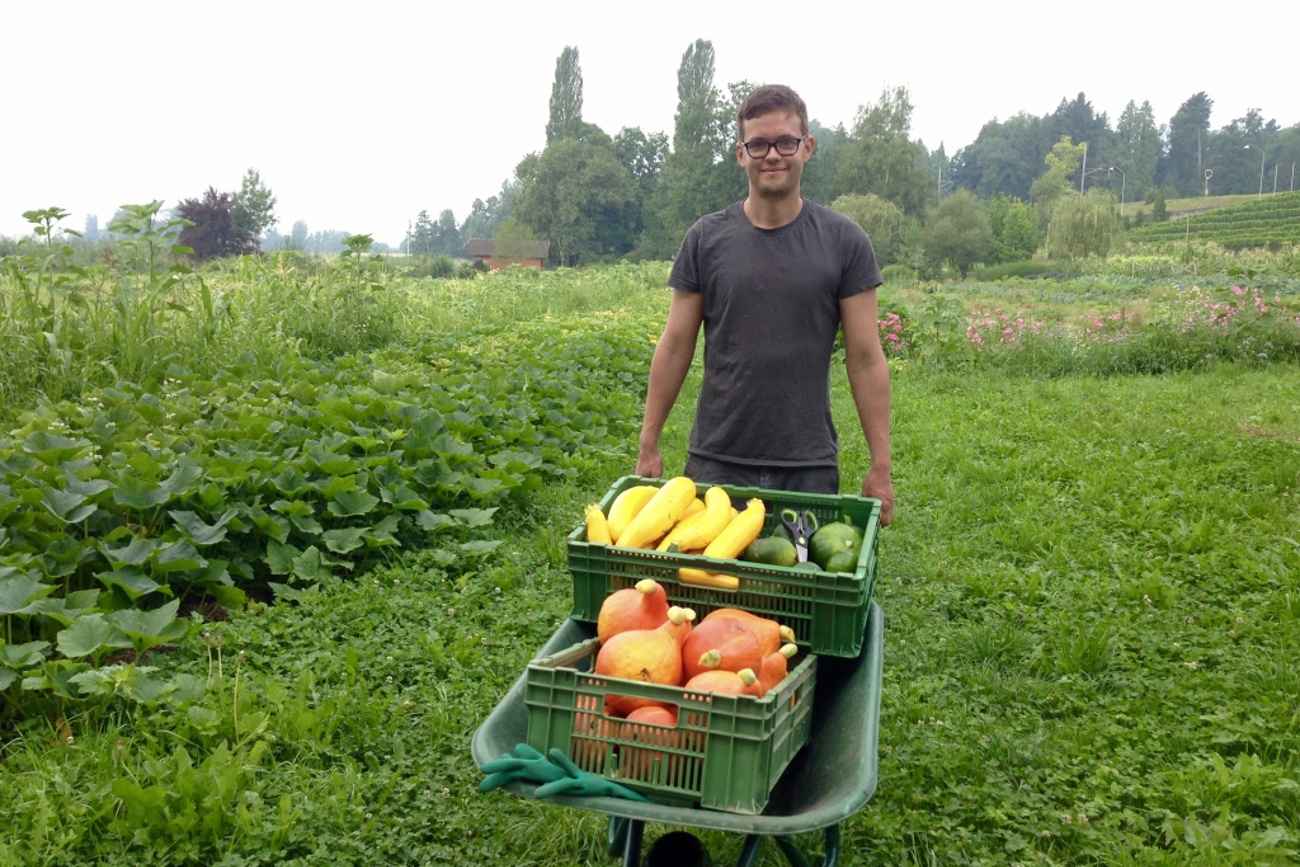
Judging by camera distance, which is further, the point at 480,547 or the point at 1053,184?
the point at 1053,184

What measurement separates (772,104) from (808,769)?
6.73ft

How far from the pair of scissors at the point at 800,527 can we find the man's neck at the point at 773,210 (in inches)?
41.1

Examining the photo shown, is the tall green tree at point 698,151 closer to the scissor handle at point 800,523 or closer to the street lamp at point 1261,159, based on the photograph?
the street lamp at point 1261,159

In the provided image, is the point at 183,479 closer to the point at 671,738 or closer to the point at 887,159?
the point at 671,738

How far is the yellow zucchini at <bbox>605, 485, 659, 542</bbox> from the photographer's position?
2.69 meters

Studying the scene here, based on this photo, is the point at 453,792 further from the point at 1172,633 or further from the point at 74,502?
the point at 1172,633

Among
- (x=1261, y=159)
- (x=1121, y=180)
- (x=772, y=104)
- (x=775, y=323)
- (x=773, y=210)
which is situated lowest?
(x=775, y=323)

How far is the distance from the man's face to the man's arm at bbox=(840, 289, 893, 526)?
45 cm

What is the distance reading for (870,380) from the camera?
351 centimetres

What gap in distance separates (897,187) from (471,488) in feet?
210

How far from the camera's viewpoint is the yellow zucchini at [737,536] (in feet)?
8.46

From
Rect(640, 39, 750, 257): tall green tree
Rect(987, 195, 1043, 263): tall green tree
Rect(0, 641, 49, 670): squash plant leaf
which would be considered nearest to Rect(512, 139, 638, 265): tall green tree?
Rect(640, 39, 750, 257): tall green tree

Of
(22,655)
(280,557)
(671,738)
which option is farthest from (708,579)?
(280,557)

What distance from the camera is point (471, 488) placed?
6.25m
